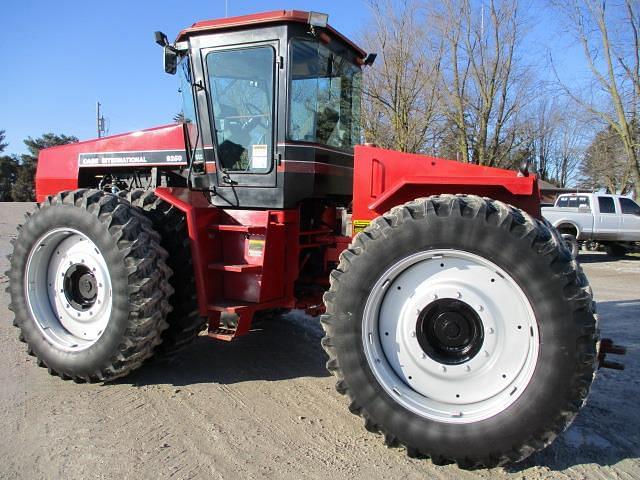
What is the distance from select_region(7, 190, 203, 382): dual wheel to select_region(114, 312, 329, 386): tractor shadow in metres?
0.29

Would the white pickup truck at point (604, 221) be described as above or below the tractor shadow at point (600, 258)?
above

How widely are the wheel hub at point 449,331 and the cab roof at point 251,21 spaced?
2446 mm

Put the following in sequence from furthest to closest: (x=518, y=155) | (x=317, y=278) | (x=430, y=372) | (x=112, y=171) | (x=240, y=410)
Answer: (x=518, y=155) < (x=112, y=171) < (x=317, y=278) < (x=240, y=410) < (x=430, y=372)

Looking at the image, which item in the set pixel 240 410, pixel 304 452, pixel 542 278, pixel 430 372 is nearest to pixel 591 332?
pixel 542 278

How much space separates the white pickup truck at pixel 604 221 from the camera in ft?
50.1

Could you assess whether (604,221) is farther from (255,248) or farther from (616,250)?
(255,248)

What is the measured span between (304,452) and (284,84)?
2.71 meters

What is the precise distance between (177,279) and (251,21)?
2153 mm

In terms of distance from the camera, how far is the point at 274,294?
13.8 ft

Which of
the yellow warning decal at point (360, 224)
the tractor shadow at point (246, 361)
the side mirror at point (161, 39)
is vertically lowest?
the tractor shadow at point (246, 361)

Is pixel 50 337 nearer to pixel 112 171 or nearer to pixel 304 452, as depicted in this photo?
pixel 112 171

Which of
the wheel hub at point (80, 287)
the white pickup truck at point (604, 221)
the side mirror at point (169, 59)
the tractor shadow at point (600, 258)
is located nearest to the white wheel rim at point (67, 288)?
the wheel hub at point (80, 287)

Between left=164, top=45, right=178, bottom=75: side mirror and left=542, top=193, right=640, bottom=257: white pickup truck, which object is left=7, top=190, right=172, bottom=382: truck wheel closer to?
left=164, top=45, right=178, bottom=75: side mirror

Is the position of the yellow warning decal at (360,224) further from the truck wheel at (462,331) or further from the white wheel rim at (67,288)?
the white wheel rim at (67,288)
